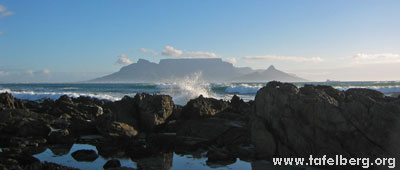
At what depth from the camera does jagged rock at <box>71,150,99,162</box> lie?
7016 millimetres

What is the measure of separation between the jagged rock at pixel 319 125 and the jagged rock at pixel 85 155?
331cm

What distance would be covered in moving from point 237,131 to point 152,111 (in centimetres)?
299

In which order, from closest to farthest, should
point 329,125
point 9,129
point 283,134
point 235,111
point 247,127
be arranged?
point 329,125
point 283,134
point 247,127
point 9,129
point 235,111

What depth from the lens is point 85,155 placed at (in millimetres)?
7160

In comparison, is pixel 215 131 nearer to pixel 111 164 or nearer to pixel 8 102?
pixel 111 164

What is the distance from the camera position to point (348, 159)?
612 centimetres

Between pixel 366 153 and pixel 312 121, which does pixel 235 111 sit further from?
pixel 366 153

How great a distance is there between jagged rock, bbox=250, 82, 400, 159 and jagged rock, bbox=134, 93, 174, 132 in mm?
3625

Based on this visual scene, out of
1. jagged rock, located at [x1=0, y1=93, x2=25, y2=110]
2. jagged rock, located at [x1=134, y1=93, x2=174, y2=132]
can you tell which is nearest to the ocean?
jagged rock, located at [x1=0, y1=93, x2=25, y2=110]

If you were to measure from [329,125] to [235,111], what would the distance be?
5.80 meters

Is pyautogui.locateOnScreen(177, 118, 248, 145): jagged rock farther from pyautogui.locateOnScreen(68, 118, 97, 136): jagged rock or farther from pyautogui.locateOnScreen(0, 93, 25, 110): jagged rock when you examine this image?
pyautogui.locateOnScreen(0, 93, 25, 110): jagged rock

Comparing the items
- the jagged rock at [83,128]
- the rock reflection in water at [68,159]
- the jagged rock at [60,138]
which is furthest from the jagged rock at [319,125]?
the jagged rock at [83,128]

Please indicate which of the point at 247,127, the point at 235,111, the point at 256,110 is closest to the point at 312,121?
the point at 256,110

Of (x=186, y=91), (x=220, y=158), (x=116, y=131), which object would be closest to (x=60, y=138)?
(x=116, y=131)
